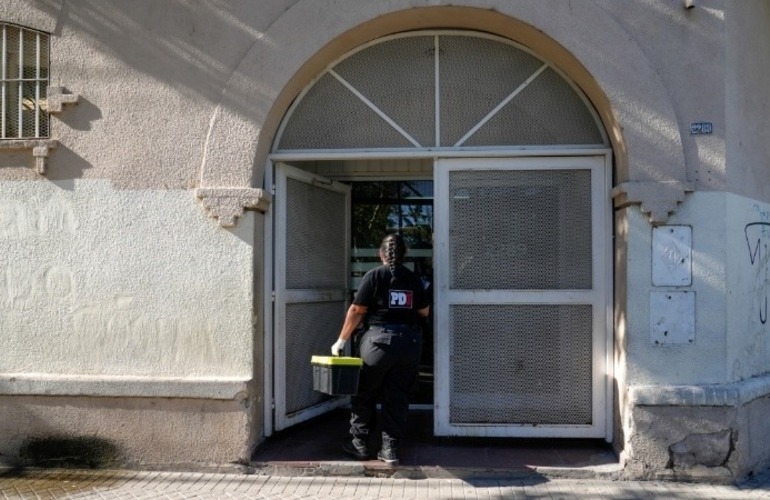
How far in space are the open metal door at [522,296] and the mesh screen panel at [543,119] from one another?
0.57ft

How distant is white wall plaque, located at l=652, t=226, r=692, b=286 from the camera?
5.06 meters

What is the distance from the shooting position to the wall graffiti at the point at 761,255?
5.44 metres

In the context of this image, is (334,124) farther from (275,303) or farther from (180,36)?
(275,303)

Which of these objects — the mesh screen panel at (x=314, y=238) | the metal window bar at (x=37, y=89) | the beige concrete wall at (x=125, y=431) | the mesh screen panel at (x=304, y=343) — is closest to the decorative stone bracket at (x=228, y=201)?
the mesh screen panel at (x=314, y=238)

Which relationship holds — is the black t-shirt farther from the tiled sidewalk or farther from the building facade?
the tiled sidewalk

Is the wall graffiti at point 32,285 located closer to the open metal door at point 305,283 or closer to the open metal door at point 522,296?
the open metal door at point 305,283

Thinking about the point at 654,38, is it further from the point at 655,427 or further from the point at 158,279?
the point at 158,279

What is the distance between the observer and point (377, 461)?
5297mm

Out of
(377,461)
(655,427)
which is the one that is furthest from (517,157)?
(377,461)

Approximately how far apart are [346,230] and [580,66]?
2849mm

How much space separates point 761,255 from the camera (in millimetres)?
5570

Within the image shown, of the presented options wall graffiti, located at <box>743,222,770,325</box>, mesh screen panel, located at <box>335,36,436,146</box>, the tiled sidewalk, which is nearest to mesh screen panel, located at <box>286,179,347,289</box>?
mesh screen panel, located at <box>335,36,436,146</box>

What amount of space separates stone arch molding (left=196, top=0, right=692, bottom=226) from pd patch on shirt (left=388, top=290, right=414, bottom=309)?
126 centimetres

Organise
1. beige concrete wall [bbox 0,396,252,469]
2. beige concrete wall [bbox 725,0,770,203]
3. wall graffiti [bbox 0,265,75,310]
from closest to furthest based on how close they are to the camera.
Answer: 1. beige concrete wall [bbox 725,0,770,203]
2. beige concrete wall [bbox 0,396,252,469]
3. wall graffiti [bbox 0,265,75,310]
